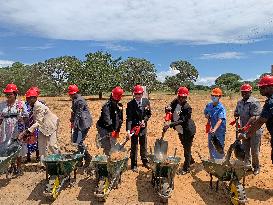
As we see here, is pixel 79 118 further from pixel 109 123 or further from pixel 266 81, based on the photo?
pixel 266 81

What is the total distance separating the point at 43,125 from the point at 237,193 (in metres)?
4.86

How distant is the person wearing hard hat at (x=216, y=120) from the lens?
28.5 ft

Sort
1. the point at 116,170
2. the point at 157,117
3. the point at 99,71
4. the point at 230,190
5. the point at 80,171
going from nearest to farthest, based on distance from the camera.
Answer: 1. the point at 230,190
2. the point at 116,170
3. the point at 80,171
4. the point at 157,117
5. the point at 99,71

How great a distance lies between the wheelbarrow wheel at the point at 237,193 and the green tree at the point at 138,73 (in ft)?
125

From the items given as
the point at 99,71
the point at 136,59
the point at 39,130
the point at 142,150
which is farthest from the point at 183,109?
the point at 136,59

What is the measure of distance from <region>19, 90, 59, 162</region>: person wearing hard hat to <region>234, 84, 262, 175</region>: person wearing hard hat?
4509 millimetres

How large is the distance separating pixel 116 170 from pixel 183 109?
2211mm

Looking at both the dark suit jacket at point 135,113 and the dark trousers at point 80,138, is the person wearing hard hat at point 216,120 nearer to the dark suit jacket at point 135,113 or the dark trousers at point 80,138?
the dark suit jacket at point 135,113

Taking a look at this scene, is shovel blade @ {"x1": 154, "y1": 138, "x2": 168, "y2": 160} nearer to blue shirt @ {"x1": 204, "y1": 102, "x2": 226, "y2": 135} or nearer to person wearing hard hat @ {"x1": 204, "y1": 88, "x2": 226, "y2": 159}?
person wearing hard hat @ {"x1": 204, "y1": 88, "x2": 226, "y2": 159}

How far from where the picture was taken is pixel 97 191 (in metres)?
7.29

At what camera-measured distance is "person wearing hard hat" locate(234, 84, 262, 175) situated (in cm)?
814

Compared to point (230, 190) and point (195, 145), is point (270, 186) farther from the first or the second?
point (195, 145)

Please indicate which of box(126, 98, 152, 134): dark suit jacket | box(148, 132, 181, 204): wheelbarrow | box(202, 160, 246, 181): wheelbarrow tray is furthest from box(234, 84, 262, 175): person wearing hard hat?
box(126, 98, 152, 134): dark suit jacket

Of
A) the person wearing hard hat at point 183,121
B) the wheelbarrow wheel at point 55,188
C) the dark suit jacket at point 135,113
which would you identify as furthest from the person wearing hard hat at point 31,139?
the person wearing hard hat at point 183,121
